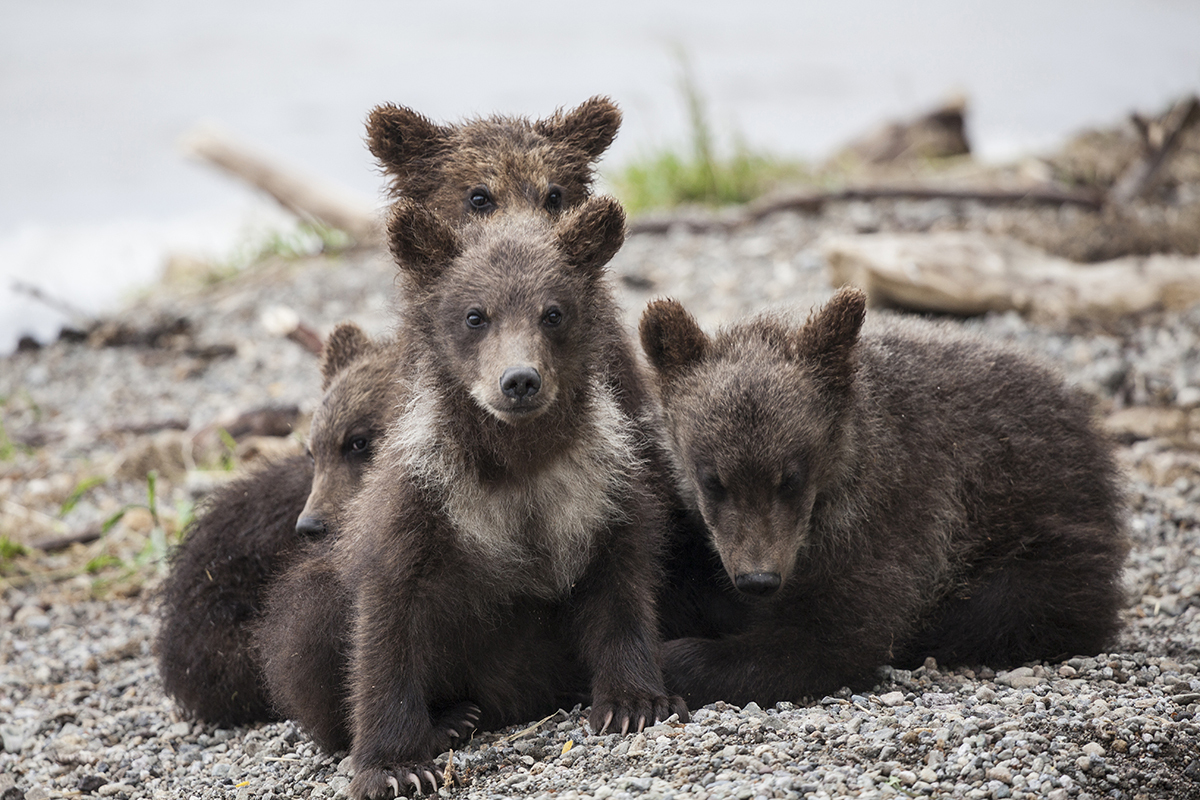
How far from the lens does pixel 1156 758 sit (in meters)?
4.26

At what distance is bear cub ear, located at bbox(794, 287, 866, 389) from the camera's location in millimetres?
5293

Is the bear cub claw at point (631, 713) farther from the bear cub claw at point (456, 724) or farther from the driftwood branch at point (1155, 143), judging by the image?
the driftwood branch at point (1155, 143)

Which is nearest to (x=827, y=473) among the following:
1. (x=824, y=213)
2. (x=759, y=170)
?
(x=824, y=213)

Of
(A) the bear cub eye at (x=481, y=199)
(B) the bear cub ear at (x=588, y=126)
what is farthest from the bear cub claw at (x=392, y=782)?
(B) the bear cub ear at (x=588, y=126)

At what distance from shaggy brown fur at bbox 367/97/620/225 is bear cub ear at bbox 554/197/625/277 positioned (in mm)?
912

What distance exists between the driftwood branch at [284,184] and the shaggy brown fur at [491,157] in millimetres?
9146

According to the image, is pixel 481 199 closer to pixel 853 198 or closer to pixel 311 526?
pixel 311 526

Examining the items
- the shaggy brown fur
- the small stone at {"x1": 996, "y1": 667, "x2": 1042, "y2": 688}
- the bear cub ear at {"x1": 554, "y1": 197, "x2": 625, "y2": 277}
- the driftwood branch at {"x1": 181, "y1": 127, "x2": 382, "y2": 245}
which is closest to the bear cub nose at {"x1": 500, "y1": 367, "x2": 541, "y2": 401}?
the bear cub ear at {"x1": 554, "y1": 197, "x2": 625, "y2": 277}

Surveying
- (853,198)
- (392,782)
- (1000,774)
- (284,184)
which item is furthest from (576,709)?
(284,184)

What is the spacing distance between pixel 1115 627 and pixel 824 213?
893 cm

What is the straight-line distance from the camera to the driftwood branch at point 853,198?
44.4 ft

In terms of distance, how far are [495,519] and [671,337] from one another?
4.12ft

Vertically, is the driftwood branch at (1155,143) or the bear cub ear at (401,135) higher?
the bear cub ear at (401,135)

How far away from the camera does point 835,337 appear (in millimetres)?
5316
